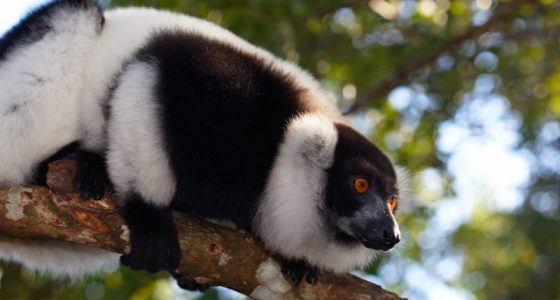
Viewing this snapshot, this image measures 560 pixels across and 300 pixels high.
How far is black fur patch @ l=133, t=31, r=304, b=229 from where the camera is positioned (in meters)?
3.64

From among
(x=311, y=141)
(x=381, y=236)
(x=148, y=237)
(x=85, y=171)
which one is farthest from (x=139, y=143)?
(x=381, y=236)

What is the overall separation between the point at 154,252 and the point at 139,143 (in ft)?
1.80

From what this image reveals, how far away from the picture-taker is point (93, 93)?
3889mm

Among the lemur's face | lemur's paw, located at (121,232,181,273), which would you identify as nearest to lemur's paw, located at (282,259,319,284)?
the lemur's face

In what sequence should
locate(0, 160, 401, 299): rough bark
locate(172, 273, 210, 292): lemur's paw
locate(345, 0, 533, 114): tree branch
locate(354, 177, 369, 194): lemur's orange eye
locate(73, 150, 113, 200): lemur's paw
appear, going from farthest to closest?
locate(345, 0, 533, 114): tree branch → locate(172, 273, 210, 292): lemur's paw → locate(354, 177, 369, 194): lemur's orange eye → locate(73, 150, 113, 200): lemur's paw → locate(0, 160, 401, 299): rough bark

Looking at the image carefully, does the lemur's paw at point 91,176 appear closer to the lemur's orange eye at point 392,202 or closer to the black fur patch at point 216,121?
the black fur patch at point 216,121

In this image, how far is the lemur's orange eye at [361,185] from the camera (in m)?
3.81

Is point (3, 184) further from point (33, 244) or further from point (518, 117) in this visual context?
point (518, 117)

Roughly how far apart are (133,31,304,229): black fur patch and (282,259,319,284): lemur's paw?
32 cm

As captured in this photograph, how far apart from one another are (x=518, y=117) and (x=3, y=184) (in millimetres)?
7349

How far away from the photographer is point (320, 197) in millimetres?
3857

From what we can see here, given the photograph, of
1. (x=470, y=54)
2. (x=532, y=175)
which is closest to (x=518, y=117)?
(x=470, y=54)

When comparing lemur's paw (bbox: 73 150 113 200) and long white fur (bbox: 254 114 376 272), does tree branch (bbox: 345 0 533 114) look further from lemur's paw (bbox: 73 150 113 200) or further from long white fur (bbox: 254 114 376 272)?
lemur's paw (bbox: 73 150 113 200)

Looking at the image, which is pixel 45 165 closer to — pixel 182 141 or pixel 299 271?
pixel 182 141
